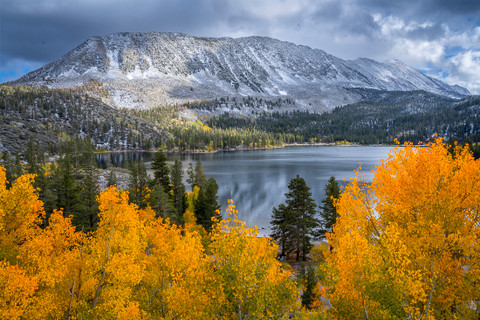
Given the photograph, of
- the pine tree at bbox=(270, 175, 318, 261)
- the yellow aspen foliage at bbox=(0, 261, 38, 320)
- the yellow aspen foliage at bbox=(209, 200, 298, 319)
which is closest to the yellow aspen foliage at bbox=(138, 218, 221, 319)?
the yellow aspen foliage at bbox=(209, 200, 298, 319)

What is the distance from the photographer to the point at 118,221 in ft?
71.2

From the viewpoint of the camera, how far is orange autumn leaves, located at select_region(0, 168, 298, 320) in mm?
13203

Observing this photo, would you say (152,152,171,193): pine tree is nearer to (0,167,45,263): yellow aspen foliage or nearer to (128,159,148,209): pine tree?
(128,159,148,209): pine tree

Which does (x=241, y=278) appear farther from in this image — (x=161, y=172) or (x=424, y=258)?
(x=161, y=172)

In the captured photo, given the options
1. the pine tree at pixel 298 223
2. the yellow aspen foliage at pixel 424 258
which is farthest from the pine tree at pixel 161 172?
the yellow aspen foliage at pixel 424 258

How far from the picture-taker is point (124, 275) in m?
18.7

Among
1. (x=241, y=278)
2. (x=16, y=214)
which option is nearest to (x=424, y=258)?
(x=241, y=278)

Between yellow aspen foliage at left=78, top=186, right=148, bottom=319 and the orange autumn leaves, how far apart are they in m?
0.06

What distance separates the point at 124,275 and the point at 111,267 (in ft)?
3.33

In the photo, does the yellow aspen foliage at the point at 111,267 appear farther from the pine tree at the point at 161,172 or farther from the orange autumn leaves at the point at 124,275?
the pine tree at the point at 161,172

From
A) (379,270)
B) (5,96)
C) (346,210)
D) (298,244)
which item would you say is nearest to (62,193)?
(298,244)

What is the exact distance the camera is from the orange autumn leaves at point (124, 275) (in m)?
13.2

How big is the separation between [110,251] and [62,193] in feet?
84.2

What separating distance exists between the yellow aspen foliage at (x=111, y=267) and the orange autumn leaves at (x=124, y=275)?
0.21ft
